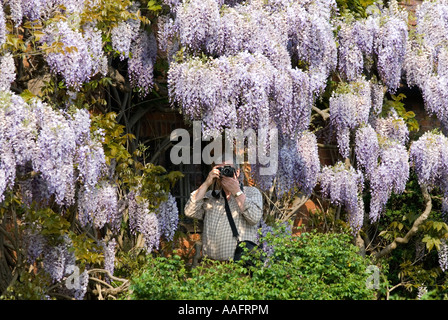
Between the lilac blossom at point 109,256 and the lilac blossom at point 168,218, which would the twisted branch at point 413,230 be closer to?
the lilac blossom at point 168,218

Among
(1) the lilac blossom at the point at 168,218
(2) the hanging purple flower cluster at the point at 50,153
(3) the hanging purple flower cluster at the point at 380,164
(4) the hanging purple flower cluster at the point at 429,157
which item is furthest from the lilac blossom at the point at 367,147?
(2) the hanging purple flower cluster at the point at 50,153

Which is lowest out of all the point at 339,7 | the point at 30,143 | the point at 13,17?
the point at 30,143

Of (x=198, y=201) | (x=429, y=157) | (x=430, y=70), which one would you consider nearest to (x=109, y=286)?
(x=198, y=201)

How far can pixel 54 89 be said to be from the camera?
18.4 feet

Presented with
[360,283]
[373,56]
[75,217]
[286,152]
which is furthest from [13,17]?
[373,56]

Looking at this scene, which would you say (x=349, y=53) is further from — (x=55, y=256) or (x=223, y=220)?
(x=55, y=256)

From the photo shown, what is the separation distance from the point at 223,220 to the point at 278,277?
778 millimetres

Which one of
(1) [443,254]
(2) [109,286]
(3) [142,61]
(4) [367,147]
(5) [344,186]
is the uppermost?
(3) [142,61]

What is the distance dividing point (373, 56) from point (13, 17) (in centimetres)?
361

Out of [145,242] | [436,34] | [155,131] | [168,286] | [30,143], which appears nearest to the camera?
[168,286]

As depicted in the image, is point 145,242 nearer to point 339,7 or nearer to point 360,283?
point 360,283

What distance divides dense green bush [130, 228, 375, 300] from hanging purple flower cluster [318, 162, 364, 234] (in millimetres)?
1499

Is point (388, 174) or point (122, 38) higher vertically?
point (122, 38)

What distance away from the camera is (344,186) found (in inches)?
277
